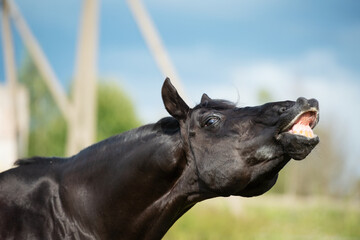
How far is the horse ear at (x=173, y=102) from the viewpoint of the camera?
3.67m

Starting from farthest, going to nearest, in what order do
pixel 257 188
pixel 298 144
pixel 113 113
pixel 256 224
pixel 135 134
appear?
pixel 113 113 < pixel 256 224 < pixel 135 134 < pixel 257 188 < pixel 298 144

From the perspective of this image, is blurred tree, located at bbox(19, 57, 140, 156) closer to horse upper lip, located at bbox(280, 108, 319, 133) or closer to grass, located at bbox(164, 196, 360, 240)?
grass, located at bbox(164, 196, 360, 240)

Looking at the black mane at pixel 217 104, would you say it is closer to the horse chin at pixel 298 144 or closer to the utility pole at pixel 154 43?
the horse chin at pixel 298 144

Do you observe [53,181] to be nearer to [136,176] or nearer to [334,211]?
[136,176]

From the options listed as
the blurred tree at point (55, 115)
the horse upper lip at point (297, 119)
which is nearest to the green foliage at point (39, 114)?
the blurred tree at point (55, 115)

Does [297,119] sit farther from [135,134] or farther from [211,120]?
[135,134]

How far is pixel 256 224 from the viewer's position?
13234 mm

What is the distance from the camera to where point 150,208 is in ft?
12.0

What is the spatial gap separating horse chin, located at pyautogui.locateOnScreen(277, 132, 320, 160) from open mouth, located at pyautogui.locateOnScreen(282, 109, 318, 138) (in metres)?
0.03

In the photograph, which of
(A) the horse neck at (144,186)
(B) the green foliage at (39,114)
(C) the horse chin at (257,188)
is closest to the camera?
(C) the horse chin at (257,188)

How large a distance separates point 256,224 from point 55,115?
2973 centimetres

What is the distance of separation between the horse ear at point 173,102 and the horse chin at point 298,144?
760mm

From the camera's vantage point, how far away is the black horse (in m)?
3.38

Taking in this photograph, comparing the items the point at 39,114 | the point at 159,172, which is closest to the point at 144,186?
the point at 159,172
